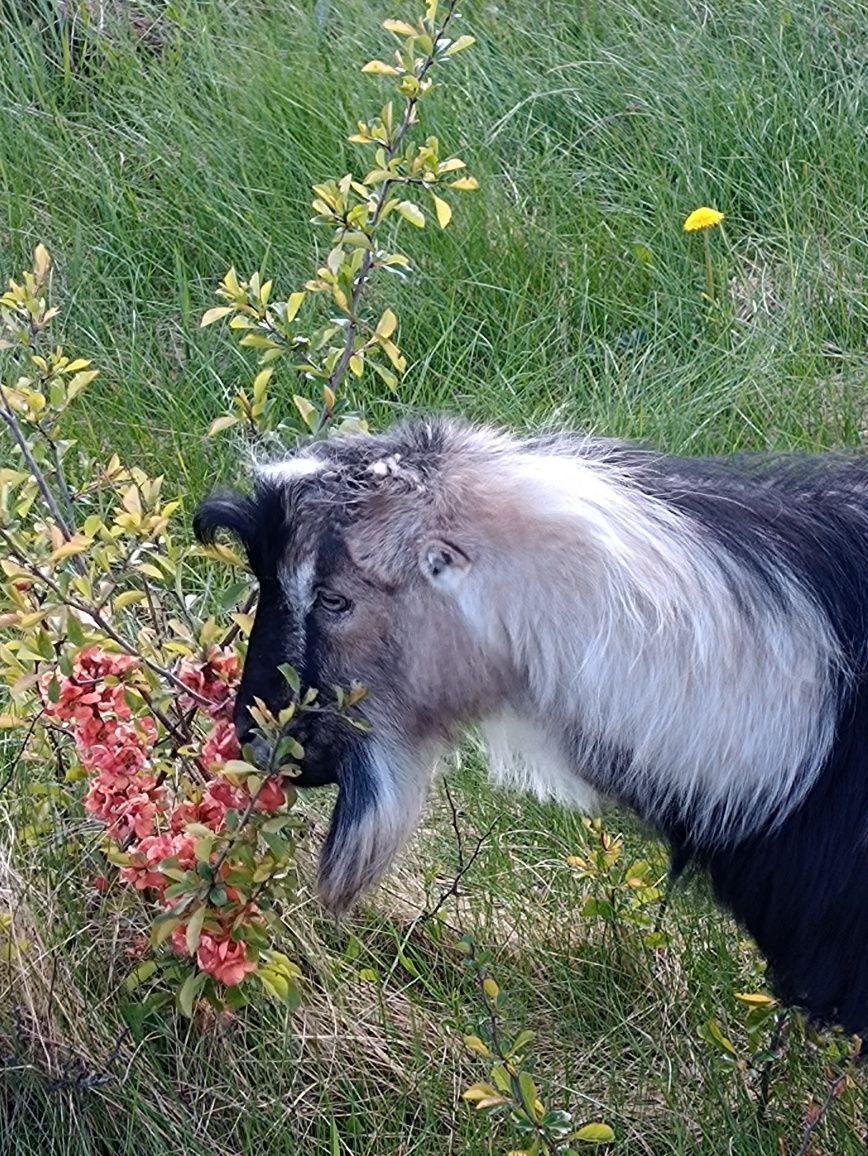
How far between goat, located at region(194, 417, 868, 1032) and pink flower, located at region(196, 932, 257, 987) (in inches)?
12.4

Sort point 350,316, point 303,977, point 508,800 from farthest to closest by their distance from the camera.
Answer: point 508,800 < point 303,977 < point 350,316

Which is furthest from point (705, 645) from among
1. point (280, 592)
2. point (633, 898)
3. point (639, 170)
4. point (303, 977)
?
point (639, 170)

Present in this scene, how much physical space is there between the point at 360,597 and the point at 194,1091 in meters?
1.26

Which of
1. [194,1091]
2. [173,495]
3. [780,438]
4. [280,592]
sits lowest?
[194,1091]

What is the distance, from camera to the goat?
2314 mm

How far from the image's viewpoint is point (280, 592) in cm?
240

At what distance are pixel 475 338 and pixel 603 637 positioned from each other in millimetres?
2372

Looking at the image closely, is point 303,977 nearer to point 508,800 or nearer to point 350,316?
point 508,800

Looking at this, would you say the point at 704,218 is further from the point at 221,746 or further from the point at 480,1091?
the point at 480,1091

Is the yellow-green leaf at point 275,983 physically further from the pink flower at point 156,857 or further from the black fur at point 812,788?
the black fur at point 812,788

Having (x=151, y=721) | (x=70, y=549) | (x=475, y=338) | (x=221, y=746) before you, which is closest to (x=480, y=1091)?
(x=221, y=746)

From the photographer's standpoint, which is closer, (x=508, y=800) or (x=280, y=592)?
(x=280, y=592)

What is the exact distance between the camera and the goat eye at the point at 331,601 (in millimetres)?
2359

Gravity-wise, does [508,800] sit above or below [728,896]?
below
